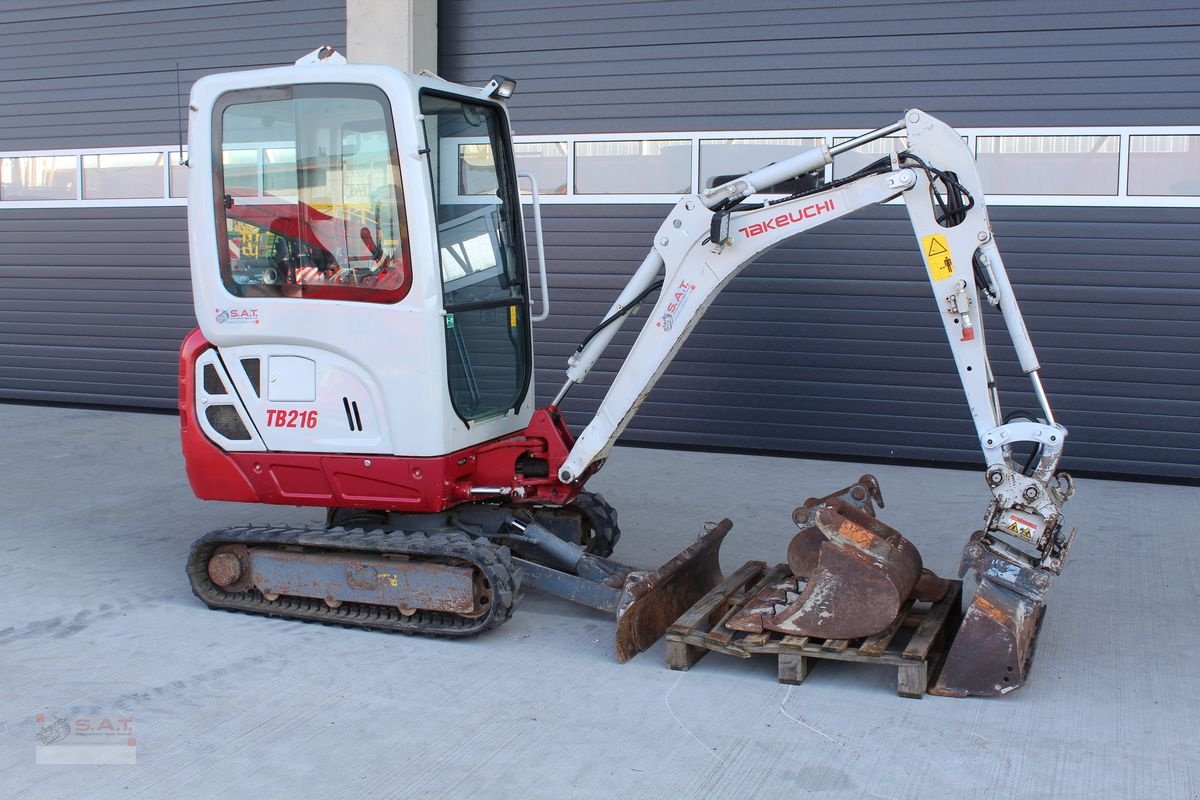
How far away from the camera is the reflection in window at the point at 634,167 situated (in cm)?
1022

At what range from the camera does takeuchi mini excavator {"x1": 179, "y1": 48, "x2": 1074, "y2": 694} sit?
532cm

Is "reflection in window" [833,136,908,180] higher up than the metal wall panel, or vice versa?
the metal wall panel

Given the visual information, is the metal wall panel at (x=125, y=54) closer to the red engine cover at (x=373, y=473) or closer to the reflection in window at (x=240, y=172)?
the reflection in window at (x=240, y=172)

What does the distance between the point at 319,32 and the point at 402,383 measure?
22.8ft

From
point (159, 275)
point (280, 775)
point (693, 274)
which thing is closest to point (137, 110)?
point (159, 275)

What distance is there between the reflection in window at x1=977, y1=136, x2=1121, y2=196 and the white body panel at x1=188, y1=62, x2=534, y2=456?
5.06 m

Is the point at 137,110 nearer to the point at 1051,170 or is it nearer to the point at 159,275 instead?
the point at 159,275

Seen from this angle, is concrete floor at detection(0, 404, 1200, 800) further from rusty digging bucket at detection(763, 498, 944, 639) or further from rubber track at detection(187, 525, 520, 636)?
rusty digging bucket at detection(763, 498, 944, 639)

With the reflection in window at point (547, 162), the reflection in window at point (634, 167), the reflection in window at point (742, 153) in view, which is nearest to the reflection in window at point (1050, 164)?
the reflection in window at point (742, 153)

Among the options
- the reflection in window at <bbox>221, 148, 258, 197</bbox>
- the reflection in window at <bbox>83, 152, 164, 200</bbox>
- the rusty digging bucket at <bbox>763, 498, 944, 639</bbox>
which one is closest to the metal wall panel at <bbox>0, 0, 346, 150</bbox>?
the reflection in window at <bbox>83, 152, 164, 200</bbox>

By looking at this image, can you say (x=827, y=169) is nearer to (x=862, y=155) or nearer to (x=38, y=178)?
(x=862, y=155)

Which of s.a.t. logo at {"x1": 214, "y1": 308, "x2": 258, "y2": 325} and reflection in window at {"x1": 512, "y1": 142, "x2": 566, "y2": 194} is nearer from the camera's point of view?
s.a.t. logo at {"x1": 214, "y1": 308, "x2": 258, "y2": 325}

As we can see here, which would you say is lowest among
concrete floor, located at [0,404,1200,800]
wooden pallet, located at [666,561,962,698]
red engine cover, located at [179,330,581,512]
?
concrete floor, located at [0,404,1200,800]

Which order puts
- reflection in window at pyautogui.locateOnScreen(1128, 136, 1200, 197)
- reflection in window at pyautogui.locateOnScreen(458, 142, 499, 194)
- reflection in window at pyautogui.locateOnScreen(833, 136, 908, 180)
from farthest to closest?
reflection in window at pyautogui.locateOnScreen(833, 136, 908, 180) → reflection in window at pyautogui.locateOnScreen(1128, 136, 1200, 197) → reflection in window at pyautogui.locateOnScreen(458, 142, 499, 194)
